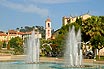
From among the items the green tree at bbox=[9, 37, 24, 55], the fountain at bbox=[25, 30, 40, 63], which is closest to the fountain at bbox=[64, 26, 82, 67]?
the fountain at bbox=[25, 30, 40, 63]

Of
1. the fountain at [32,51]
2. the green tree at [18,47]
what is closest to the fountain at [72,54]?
the fountain at [32,51]

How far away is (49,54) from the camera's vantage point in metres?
58.9

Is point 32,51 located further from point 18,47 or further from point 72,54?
point 18,47

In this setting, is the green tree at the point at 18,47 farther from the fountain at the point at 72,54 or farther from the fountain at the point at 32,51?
the fountain at the point at 72,54

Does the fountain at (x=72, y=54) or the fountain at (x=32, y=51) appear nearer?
the fountain at (x=72, y=54)

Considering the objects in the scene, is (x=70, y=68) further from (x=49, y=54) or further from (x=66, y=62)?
(x=49, y=54)

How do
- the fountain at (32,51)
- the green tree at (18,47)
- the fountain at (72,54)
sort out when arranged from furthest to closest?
the green tree at (18,47)
the fountain at (32,51)
the fountain at (72,54)

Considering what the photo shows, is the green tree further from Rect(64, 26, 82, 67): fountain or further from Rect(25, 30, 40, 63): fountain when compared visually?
Rect(64, 26, 82, 67): fountain

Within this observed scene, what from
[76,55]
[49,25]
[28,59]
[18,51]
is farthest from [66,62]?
[49,25]

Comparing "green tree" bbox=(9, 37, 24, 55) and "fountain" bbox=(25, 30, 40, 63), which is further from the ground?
"green tree" bbox=(9, 37, 24, 55)

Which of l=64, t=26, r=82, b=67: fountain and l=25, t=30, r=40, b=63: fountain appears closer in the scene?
l=64, t=26, r=82, b=67: fountain

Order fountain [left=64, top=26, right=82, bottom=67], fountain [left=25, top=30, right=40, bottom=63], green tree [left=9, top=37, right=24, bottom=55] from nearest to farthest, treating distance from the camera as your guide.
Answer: fountain [left=64, top=26, right=82, bottom=67]
fountain [left=25, top=30, right=40, bottom=63]
green tree [left=9, top=37, right=24, bottom=55]

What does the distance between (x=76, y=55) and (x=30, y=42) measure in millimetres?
11310

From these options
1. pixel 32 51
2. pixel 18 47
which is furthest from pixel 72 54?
pixel 18 47
